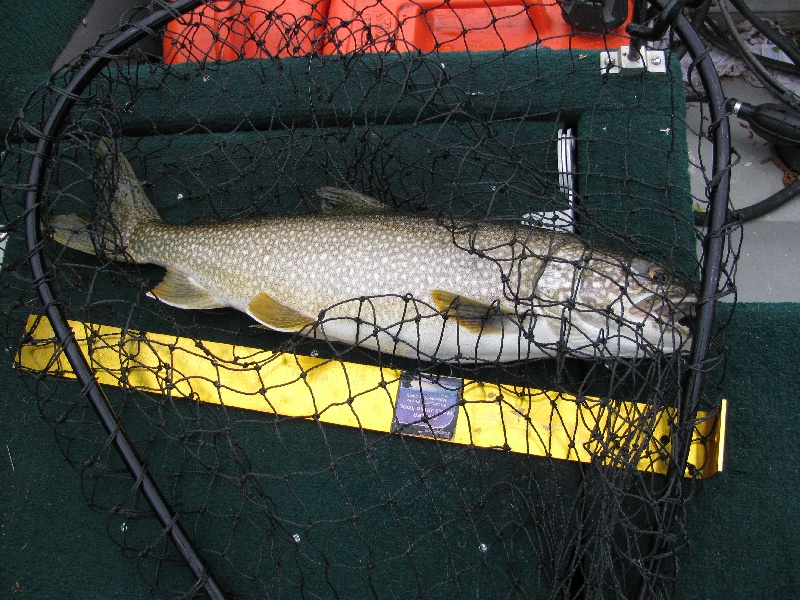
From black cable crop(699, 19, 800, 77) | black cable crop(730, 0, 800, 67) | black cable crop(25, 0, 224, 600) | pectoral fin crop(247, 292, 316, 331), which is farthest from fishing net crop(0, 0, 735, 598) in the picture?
black cable crop(699, 19, 800, 77)

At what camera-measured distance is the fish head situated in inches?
86.3

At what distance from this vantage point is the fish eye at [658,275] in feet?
7.41

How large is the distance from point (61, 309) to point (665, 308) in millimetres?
2252

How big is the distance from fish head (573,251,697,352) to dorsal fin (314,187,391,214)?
888 millimetres

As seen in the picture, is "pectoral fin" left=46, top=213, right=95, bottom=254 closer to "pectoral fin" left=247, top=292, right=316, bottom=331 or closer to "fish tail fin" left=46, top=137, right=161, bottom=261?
"fish tail fin" left=46, top=137, right=161, bottom=261

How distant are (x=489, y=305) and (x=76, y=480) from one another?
74.9 inches

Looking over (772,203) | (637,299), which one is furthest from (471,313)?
(772,203)

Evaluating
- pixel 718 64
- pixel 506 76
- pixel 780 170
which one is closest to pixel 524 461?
pixel 506 76

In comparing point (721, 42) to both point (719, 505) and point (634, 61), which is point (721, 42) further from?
point (719, 505)

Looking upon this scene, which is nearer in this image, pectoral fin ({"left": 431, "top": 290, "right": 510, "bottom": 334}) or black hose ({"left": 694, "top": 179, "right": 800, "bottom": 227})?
pectoral fin ({"left": 431, "top": 290, "right": 510, "bottom": 334})

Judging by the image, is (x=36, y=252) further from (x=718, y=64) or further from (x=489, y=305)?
(x=718, y=64)

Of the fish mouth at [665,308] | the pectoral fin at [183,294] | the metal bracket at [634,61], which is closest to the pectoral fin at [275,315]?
the pectoral fin at [183,294]

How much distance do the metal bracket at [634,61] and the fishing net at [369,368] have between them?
0.11 ft

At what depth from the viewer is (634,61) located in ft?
9.39
